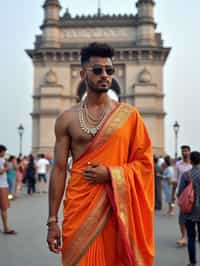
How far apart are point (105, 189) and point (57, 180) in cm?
37

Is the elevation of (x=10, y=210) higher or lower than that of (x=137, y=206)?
lower

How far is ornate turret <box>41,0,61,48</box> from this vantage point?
40969 millimetres

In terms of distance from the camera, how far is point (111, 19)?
40938 mm

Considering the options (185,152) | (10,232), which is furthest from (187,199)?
(10,232)

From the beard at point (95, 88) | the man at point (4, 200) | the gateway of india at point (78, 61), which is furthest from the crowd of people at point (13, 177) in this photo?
the gateway of india at point (78, 61)

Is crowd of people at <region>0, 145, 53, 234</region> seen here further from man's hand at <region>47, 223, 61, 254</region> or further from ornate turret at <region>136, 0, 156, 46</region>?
ornate turret at <region>136, 0, 156, 46</region>

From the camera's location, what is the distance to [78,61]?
133 ft

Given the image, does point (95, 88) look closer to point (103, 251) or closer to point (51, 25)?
point (103, 251)

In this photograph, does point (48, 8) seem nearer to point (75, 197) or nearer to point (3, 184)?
point (3, 184)

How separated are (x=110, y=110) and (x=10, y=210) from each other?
33.5 ft

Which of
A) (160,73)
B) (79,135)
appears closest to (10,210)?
(79,135)

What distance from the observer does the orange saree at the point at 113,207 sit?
280 cm

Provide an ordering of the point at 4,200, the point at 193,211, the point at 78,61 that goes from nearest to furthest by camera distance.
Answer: the point at 193,211, the point at 4,200, the point at 78,61

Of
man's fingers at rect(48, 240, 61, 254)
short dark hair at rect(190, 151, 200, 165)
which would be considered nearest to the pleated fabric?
man's fingers at rect(48, 240, 61, 254)
